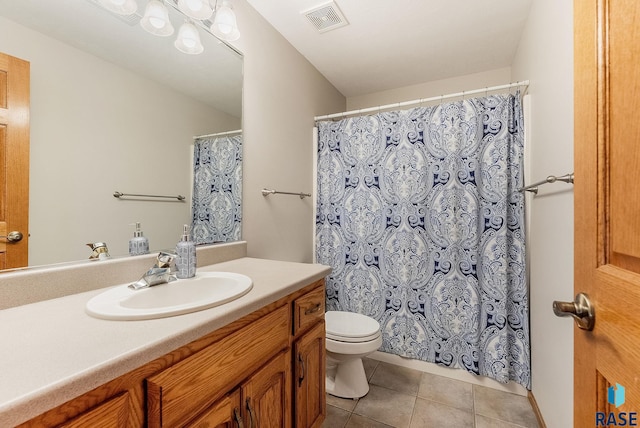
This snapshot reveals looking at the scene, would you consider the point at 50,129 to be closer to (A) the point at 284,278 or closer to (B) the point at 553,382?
(A) the point at 284,278

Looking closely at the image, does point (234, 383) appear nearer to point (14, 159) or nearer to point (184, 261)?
point (184, 261)

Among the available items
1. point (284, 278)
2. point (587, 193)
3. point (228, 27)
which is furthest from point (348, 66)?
point (587, 193)

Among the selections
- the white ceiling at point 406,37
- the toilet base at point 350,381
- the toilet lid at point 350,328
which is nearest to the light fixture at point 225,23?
the white ceiling at point 406,37

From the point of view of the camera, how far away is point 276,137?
6.21 feet

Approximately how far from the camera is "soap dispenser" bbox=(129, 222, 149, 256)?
1100 mm

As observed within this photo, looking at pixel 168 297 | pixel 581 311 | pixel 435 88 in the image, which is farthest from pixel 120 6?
pixel 435 88

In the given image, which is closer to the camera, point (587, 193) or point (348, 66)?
A: point (587, 193)

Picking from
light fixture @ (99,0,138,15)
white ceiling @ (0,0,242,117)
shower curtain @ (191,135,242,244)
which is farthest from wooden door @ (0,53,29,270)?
shower curtain @ (191,135,242,244)

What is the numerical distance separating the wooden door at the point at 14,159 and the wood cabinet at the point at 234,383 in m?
0.63

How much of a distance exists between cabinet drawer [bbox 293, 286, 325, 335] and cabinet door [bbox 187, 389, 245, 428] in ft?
1.07

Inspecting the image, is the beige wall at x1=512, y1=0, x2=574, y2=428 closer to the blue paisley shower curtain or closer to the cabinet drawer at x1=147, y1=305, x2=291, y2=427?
the blue paisley shower curtain

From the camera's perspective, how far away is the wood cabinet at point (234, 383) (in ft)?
1.74

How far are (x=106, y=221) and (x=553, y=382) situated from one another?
2.01 metres

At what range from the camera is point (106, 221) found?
103cm
